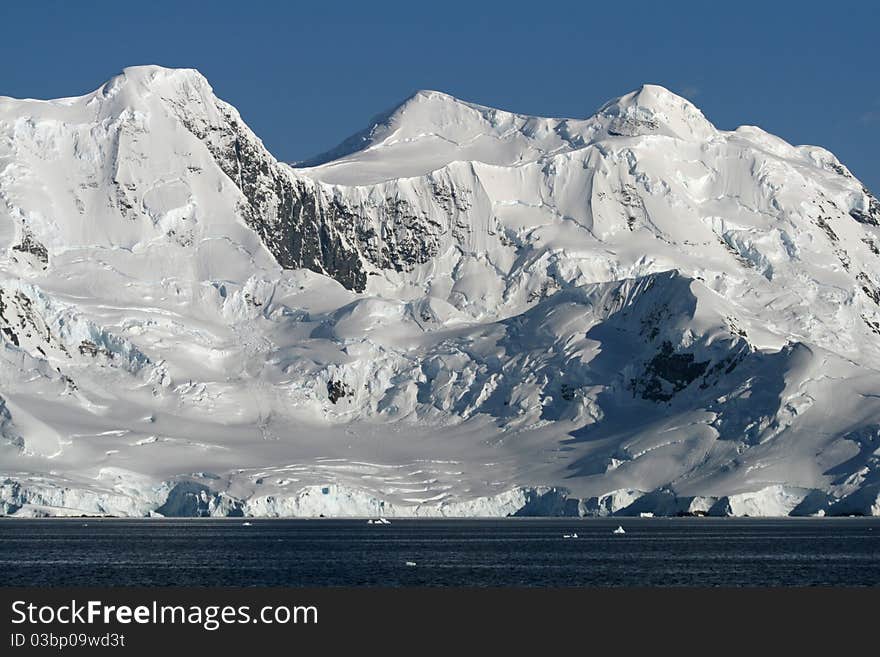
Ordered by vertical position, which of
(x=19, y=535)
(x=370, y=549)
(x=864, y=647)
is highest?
(x=19, y=535)

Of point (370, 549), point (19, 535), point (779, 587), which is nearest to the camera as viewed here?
point (779, 587)

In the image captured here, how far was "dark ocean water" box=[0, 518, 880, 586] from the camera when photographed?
125m

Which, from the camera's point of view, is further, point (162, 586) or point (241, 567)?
point (241, 567)

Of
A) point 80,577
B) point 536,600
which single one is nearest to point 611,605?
point 536,600

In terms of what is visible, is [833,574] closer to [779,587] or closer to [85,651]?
[779,587]

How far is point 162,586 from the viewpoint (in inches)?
4641

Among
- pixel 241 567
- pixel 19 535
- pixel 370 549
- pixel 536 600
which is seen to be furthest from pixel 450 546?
pixel 536 600

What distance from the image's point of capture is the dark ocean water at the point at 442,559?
125188 millimetres

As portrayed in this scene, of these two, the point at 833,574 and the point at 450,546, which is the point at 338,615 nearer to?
Result: the point at 833,574

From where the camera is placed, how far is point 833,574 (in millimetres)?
128750

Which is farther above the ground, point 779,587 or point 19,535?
point 19,535

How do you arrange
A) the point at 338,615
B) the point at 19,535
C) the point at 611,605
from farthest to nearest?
the point at 19,535 → the point at 611,605 → the point at 338,615

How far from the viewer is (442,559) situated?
151m

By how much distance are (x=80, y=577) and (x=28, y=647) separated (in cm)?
5016
